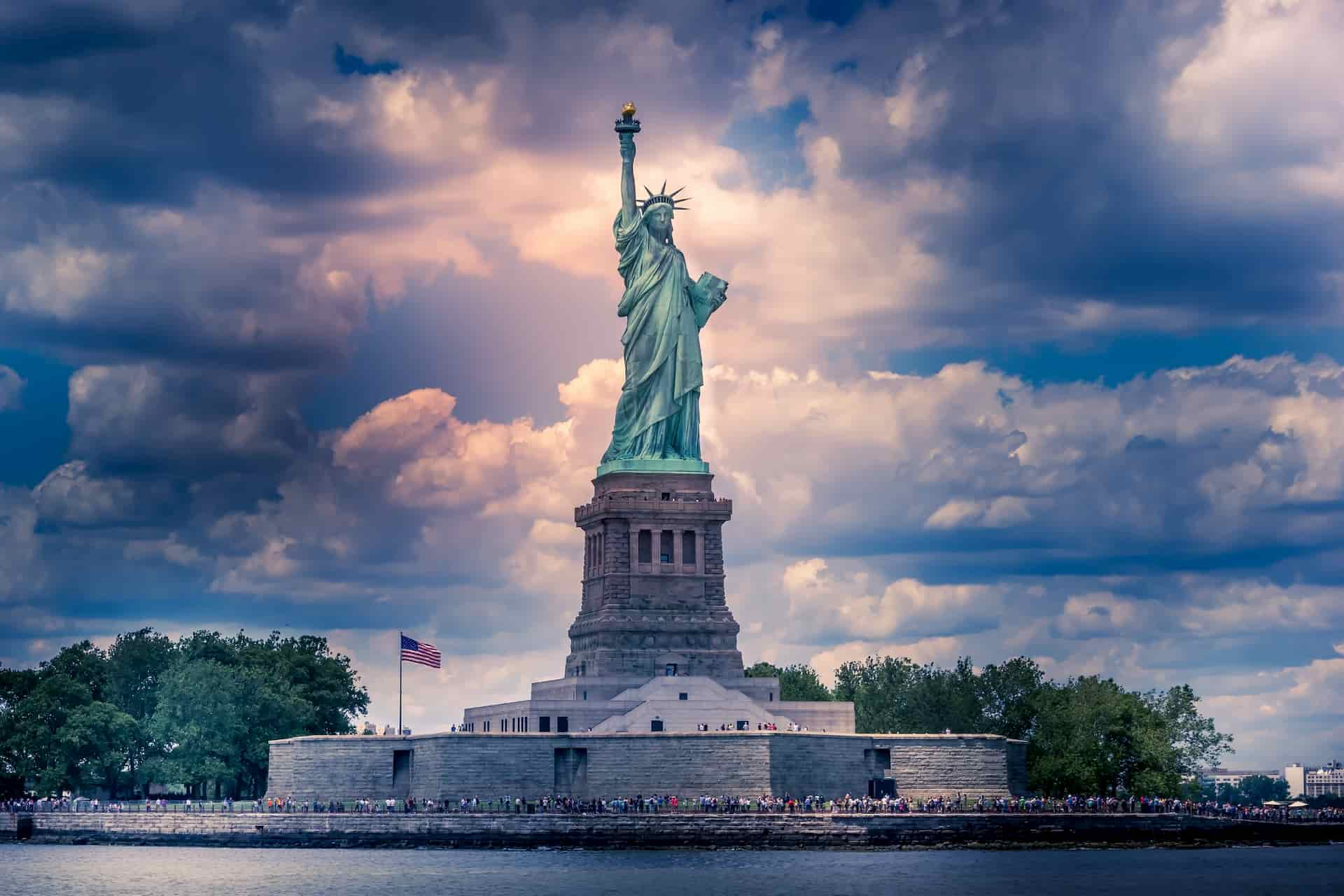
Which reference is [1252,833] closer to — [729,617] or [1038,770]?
[1038,770]

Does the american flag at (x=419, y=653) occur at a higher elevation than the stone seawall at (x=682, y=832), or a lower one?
higher

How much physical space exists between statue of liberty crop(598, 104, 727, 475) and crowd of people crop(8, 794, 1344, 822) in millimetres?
19902

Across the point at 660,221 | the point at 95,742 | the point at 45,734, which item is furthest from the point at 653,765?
the point at 45,734

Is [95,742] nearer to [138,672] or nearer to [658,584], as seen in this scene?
[138,672]

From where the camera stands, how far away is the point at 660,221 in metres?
113

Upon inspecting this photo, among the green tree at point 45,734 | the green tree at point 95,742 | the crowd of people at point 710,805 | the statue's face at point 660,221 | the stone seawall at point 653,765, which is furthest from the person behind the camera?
the green tree at point 45,734

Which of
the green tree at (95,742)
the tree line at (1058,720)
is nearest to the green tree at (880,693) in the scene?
the tree line at (1058,720)

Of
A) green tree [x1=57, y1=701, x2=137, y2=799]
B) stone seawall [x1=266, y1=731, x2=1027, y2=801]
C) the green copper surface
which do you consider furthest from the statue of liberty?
green tree [x1=57, y1=701, x2=137, y2=799]

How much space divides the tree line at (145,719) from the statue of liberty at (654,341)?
78.8 feet

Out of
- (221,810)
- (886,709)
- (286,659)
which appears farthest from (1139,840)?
(286,659)

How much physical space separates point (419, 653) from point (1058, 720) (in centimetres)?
3233

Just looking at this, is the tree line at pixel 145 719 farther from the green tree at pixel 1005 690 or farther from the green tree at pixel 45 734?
the green tree at pixel 1005 690

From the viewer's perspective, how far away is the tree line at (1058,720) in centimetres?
11225

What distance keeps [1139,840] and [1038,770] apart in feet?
34.1
